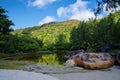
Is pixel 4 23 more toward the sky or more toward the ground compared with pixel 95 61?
more toward the sky

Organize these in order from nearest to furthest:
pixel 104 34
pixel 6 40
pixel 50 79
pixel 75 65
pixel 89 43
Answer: pixel 50 79 < pixel 75 65 < pixel 6 40 < pixel 104 34 < pixel 89 43

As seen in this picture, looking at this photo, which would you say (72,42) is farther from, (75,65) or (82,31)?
(75,65)

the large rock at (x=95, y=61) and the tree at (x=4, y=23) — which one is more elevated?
the tree at (x=4, y=23)

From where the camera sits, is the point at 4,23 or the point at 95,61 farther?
the point at 4,23

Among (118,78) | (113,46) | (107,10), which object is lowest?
(118,78)

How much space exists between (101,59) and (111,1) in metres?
5.90

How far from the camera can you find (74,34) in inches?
2264

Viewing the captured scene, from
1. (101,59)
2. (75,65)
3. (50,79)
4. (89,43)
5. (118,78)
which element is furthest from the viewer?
(89,43)

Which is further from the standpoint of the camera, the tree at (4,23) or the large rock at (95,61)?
the tree at (4,23)

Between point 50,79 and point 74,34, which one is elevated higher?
point 74,34

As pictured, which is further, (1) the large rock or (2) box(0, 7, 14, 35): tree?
(2) box(0, 7, 14, 35): tree

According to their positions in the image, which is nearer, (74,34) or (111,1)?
(111,1)

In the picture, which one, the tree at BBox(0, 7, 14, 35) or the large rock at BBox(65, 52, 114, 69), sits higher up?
the tree at BBox(0, 7, 14, 35)

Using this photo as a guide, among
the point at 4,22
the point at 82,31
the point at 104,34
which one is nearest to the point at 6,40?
the point at 4,22
